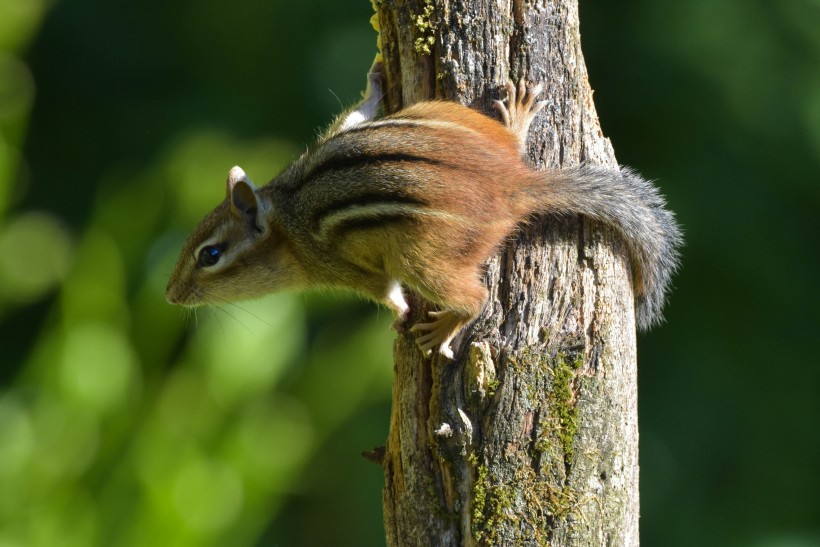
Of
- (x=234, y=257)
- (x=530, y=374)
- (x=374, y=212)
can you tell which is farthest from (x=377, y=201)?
(x=234, y=257)

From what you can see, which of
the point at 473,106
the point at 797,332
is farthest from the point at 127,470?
the point at 797,332

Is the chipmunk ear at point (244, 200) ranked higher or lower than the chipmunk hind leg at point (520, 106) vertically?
lower

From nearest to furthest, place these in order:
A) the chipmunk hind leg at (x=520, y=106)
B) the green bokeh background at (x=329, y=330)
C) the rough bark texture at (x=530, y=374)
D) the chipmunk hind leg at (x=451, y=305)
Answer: the rough bark texture at (x=530, y=374) → the chipmunk hind leg at (x=451, y=305) → the chipmunk hind leg at (x=520, y=106) → the green bokeh background at (x=329, y=330)

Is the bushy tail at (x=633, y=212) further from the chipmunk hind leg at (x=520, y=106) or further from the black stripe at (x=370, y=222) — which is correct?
the black stripe at (x=370, y=222)

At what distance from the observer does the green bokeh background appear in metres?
4.50

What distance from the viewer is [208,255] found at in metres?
3.21

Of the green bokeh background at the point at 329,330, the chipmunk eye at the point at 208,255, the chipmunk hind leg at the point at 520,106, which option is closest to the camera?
the chipmunk hind leg at the point at 520,106

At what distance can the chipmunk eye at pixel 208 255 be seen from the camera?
3193 millimetres

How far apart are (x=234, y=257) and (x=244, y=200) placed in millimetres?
190

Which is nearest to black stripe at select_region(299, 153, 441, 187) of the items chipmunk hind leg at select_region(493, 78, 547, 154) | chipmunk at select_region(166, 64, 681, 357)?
chipmunk at select_region(166, 64, 681, 357)

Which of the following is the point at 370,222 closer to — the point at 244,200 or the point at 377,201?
the point at 377,201

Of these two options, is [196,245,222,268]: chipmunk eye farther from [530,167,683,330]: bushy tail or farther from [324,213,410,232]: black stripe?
[530,167,683,330]: bushy tail

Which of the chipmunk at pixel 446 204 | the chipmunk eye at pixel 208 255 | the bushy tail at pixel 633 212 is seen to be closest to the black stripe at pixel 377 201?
the chipmunk at pixel 446 204

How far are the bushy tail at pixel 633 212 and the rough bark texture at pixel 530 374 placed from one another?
0.06 metres
